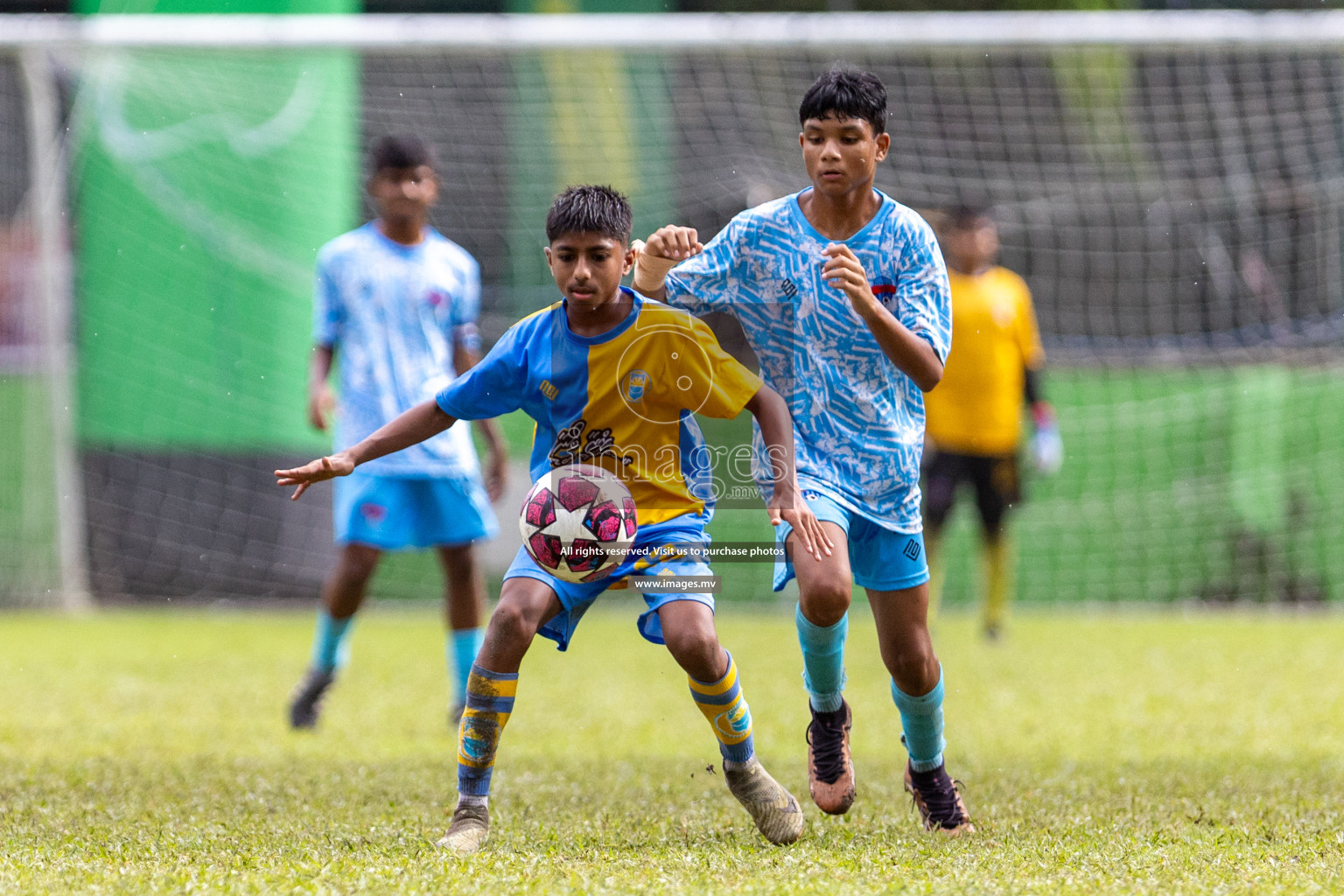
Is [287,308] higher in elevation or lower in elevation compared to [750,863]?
higher

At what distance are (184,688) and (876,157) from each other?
4.58 metres

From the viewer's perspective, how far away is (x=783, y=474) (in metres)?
3.47

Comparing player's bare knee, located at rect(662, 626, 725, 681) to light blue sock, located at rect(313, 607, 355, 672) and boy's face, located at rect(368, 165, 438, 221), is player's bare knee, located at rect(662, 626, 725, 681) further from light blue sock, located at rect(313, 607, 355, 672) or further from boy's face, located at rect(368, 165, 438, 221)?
boy's face, located at rect(368, 165, 438, 221)

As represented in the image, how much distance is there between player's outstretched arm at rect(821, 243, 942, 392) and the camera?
3.39 m

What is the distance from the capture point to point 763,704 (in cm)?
631

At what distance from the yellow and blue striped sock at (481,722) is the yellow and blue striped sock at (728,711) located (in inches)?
17.2

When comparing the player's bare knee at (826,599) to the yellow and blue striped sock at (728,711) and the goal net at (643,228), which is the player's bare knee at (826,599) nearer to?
the yellow and blue striped sock at (728,711)

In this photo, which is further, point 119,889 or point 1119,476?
point 1119,476

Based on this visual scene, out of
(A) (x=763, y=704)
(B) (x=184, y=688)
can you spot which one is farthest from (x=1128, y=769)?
(B) (x=184, y=688)

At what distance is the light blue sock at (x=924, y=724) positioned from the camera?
12.6 feet

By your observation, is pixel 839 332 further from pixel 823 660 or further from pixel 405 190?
pixel 405 190

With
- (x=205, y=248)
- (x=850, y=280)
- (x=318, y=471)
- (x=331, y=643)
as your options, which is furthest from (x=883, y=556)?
(x=205, y=248)

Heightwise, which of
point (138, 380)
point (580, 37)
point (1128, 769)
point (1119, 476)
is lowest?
point (1128, 769)

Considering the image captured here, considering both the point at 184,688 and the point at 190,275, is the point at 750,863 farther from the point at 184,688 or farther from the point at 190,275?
the point at 190,275
